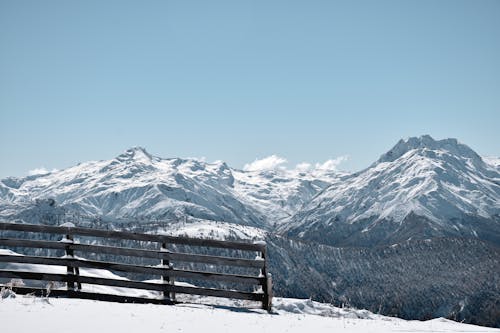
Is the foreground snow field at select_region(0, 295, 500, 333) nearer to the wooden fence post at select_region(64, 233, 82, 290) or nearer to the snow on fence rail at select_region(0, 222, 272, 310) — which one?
the snow on fence rail at select_region(0, 222, 272, 310)

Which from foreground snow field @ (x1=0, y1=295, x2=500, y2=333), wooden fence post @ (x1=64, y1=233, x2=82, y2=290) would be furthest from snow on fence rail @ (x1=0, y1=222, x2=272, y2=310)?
foreground snow field @ (x1=0, y1=295, x2=500, y2=333)

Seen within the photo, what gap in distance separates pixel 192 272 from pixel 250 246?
2218mm

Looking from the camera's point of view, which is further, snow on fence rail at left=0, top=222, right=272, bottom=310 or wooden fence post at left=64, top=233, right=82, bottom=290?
wooden fence post at left=64, top=233, right=82, bottom=290

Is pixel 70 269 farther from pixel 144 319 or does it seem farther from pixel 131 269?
pixel 144 319

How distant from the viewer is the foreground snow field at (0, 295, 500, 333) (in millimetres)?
11180

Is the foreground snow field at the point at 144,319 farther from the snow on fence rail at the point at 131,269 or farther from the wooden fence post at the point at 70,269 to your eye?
the wooden fence post at the point at 70,269

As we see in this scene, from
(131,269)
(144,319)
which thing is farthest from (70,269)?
(144,319)

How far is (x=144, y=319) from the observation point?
12.5 meters

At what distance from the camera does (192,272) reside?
1631cm

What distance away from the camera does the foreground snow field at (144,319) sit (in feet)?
36.7

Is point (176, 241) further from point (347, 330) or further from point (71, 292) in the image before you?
point (347, 330)

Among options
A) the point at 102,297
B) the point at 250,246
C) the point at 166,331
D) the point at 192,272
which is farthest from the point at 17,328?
the point at 250,246

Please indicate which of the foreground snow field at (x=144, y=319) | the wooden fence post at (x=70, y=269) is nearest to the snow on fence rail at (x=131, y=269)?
the wooden fence post at (x=70, y=269)

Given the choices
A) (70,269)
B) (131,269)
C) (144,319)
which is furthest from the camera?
(131,269)
